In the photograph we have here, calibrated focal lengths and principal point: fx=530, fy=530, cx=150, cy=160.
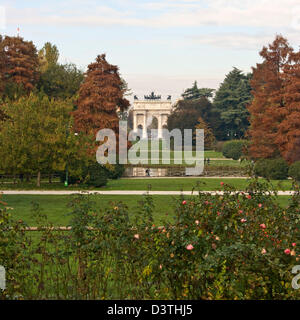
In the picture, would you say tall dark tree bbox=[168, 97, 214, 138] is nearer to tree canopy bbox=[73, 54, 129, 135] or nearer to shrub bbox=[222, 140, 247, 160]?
shrub bbox=[222, 140, 247, 160]

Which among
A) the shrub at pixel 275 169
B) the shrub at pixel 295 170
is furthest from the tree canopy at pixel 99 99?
the shrub at pixel 295 170

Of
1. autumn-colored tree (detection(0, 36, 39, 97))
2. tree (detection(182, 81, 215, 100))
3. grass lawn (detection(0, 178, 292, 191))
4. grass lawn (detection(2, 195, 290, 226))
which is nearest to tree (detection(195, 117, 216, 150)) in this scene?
tree (detection(182, 81, 215, 100))

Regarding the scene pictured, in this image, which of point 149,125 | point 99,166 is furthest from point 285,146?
point 149,125

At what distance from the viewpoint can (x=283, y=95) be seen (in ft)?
103

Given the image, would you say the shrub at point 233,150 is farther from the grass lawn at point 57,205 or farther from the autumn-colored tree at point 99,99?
the grass lawn at point 57,205

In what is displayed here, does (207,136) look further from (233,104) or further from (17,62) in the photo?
(17,62)

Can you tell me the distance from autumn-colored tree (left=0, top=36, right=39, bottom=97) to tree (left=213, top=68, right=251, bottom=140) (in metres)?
33.5

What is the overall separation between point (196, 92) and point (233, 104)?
78.7ft

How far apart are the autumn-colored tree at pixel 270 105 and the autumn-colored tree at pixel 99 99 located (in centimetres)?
882

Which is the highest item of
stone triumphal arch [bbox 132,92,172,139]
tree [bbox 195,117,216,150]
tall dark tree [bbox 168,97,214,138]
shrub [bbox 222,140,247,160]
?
stone triumphal arch [bbox 132,92,172,139]

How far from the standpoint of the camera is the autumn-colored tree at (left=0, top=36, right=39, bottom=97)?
124 ft

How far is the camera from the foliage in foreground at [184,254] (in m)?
5.22

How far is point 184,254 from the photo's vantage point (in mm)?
5785

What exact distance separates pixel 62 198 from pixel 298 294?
648 inches
